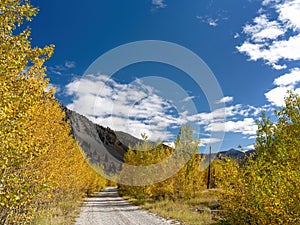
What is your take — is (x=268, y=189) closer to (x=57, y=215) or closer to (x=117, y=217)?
(x=117, y=217)

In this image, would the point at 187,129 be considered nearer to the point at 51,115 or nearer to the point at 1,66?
the point at 51,115

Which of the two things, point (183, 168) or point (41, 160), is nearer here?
point (41, 160)

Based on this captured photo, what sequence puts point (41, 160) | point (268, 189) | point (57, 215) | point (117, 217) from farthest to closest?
1. point (117, 217)
2. point (57, 215)
3. point (41, 160)
4. point (268, 189)

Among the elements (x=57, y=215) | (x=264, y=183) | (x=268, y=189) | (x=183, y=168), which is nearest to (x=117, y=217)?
(x=57, y=215)

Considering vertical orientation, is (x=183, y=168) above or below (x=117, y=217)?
above

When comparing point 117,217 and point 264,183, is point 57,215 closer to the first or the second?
point 117,217

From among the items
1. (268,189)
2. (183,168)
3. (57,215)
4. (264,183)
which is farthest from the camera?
(183,168)

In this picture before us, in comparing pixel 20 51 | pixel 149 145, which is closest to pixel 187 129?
pixel 149 145

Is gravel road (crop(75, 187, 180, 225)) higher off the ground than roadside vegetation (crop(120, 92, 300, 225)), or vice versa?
roadside vegetation (crop(120, 92, 300, 225))

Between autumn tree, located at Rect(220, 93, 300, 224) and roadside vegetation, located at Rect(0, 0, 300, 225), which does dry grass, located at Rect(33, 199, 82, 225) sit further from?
autumn tree, located at Rect(220, 93, 300, 224)

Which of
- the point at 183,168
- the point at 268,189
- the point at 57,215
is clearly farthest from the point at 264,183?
the point at 183,168

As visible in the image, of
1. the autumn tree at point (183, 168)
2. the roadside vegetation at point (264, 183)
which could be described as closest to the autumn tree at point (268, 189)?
the roadside vegetation at point (264, 183)

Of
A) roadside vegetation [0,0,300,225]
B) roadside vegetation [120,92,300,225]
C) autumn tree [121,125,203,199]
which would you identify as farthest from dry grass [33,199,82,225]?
autumn tree [121,125,203,199]

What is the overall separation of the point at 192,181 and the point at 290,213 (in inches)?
794
